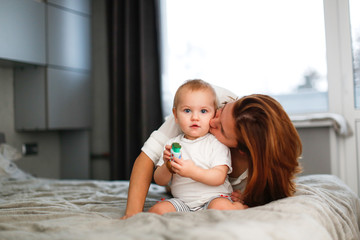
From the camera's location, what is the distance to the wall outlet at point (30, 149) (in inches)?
122

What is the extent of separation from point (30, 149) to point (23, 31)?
1022 mm

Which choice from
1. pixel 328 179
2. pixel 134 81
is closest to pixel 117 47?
pixel 134 81

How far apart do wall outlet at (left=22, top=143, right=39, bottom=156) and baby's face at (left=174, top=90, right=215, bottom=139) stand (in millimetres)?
2168

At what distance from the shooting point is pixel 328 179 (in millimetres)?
1793

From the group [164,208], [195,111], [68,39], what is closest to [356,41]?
[195,111]

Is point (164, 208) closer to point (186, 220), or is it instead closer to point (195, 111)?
point (186, 220)

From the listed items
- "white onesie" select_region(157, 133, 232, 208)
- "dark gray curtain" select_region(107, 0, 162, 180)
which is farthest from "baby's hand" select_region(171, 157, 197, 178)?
"dark gray curtain" select_region(107, 0, 162, 180)

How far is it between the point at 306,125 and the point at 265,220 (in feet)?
5.44

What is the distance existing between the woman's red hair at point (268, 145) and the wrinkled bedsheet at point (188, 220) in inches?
3.4

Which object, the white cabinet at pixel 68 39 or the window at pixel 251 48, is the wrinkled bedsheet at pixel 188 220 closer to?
the window at pixel 251 48

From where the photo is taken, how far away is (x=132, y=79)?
327 cm

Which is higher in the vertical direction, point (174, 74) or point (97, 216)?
point (174, 74)

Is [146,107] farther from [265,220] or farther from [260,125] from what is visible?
[265,220]

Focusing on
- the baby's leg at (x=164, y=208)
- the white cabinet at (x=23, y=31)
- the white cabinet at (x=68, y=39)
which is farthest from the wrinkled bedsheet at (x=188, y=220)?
the white cabinet at (x=68, y=39)
